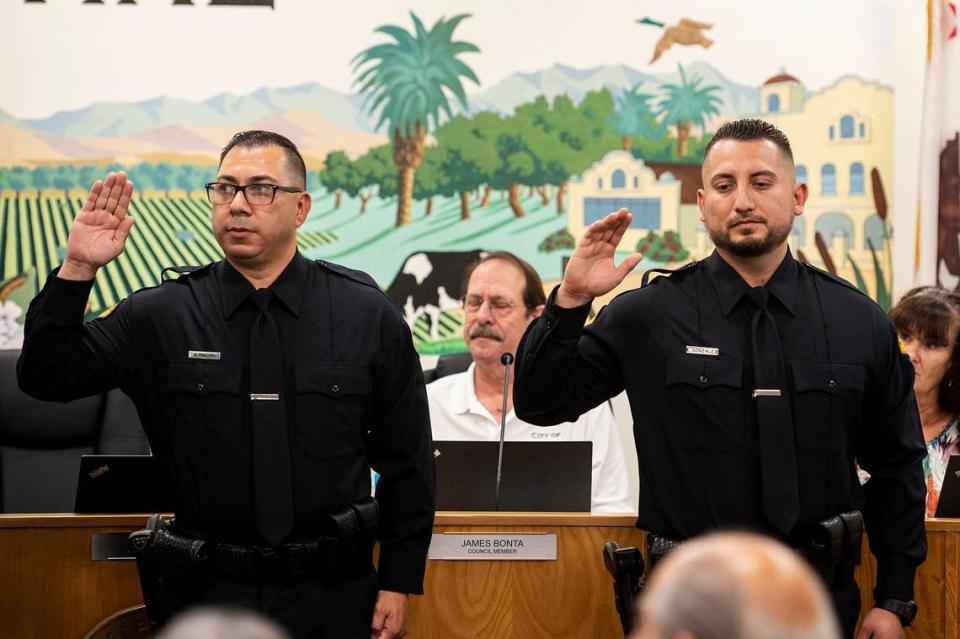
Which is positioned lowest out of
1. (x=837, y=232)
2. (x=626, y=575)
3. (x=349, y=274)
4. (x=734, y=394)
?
(x=626, y=575)

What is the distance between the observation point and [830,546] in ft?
7.61

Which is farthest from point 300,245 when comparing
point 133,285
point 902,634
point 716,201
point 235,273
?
point 902,634

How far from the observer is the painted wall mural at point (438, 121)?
172 inches

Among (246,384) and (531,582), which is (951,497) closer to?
(531,582)

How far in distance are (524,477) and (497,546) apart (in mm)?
181

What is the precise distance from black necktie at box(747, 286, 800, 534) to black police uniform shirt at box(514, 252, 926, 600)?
22 millimetres

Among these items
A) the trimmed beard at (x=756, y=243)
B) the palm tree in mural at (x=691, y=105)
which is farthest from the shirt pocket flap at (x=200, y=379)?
the palm tree in mural at (x=691, y=105)

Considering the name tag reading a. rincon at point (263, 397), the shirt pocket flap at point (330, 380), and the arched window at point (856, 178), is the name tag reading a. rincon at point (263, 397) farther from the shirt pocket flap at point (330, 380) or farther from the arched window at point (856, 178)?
the arched window at point (856, 178)

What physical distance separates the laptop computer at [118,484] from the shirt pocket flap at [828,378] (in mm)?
1389

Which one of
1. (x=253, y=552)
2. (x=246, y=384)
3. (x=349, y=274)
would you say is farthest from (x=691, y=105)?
(x=253, y=552)

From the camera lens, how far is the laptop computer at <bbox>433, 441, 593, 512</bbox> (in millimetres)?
2762

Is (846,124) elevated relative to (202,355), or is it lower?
elevated

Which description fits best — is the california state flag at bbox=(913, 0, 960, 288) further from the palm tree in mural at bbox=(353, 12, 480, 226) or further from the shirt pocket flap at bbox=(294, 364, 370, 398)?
the shirt pocket flap at bbox=(294, 364, 370, 398)

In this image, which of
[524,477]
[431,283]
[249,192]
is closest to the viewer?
[249,192]
